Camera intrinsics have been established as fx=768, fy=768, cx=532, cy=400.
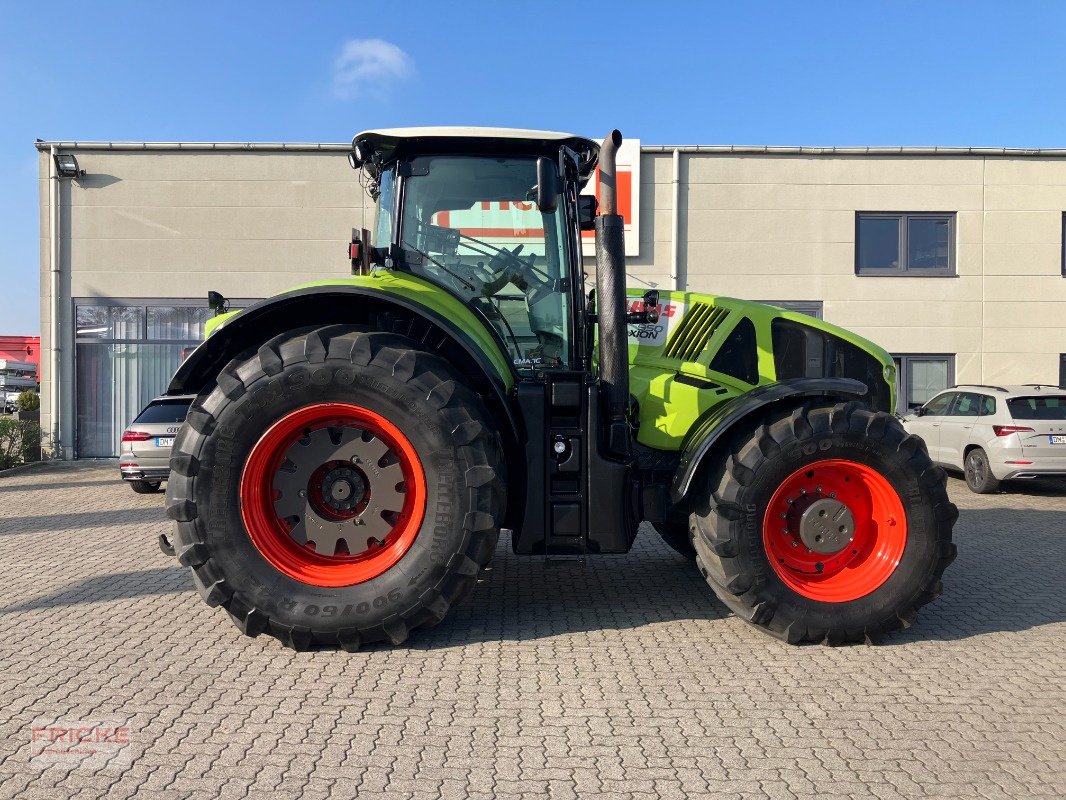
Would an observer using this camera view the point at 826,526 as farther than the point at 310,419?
Yes

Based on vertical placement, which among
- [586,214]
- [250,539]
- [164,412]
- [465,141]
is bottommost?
[250,539]

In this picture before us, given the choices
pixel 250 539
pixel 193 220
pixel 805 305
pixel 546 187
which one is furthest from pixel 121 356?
pixel 546 187

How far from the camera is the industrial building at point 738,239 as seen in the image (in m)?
13.6

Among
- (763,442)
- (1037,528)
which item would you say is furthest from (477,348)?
(1037,528)

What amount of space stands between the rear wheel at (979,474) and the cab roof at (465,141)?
863cm

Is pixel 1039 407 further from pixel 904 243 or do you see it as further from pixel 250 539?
pixel 250 539

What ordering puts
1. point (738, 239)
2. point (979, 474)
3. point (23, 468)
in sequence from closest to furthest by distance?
1. point (979, 474)
2. point (23, 468)
3. point (738, 239)

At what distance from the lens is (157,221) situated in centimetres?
1363

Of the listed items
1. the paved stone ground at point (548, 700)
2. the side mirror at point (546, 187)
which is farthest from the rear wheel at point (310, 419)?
the side mirror at point (546, 187)

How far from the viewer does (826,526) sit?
408cm

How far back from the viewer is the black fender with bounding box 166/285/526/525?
12.8 ft

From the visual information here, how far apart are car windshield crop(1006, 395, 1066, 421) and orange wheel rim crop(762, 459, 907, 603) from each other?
7561 mm

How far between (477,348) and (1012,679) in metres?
2.99

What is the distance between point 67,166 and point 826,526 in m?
14.2
